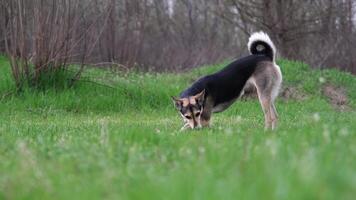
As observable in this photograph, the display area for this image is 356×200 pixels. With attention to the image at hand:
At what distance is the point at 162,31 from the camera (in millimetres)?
31109

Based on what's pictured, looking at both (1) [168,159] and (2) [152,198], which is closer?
(2) [152,198]

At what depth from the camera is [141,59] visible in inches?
1014

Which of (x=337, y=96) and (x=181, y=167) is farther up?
(x=181, y=167)

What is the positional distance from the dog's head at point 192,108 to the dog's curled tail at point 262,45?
1.73 meters

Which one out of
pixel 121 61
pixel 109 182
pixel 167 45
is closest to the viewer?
pixel 109 182

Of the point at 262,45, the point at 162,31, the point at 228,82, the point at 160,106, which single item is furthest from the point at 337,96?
the point at 162,31

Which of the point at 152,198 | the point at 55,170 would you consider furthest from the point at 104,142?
the point at 152,198

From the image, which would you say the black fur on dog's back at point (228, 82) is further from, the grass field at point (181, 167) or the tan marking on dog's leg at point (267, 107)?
the grass field at point (181, 167)

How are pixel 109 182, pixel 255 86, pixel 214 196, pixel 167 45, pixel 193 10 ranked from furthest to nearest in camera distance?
pixel 193 10 < pixel 167 45 < pixel 255 86 < pixel 109 182 < pixel 214 196

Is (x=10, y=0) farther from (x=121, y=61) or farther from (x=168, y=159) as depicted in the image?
(x=168, y=159)

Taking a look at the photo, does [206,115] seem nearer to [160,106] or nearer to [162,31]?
[160,106]

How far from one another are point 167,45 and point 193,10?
5507mm

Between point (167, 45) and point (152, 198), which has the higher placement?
point (152, 198)

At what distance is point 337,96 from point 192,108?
27.8ft
